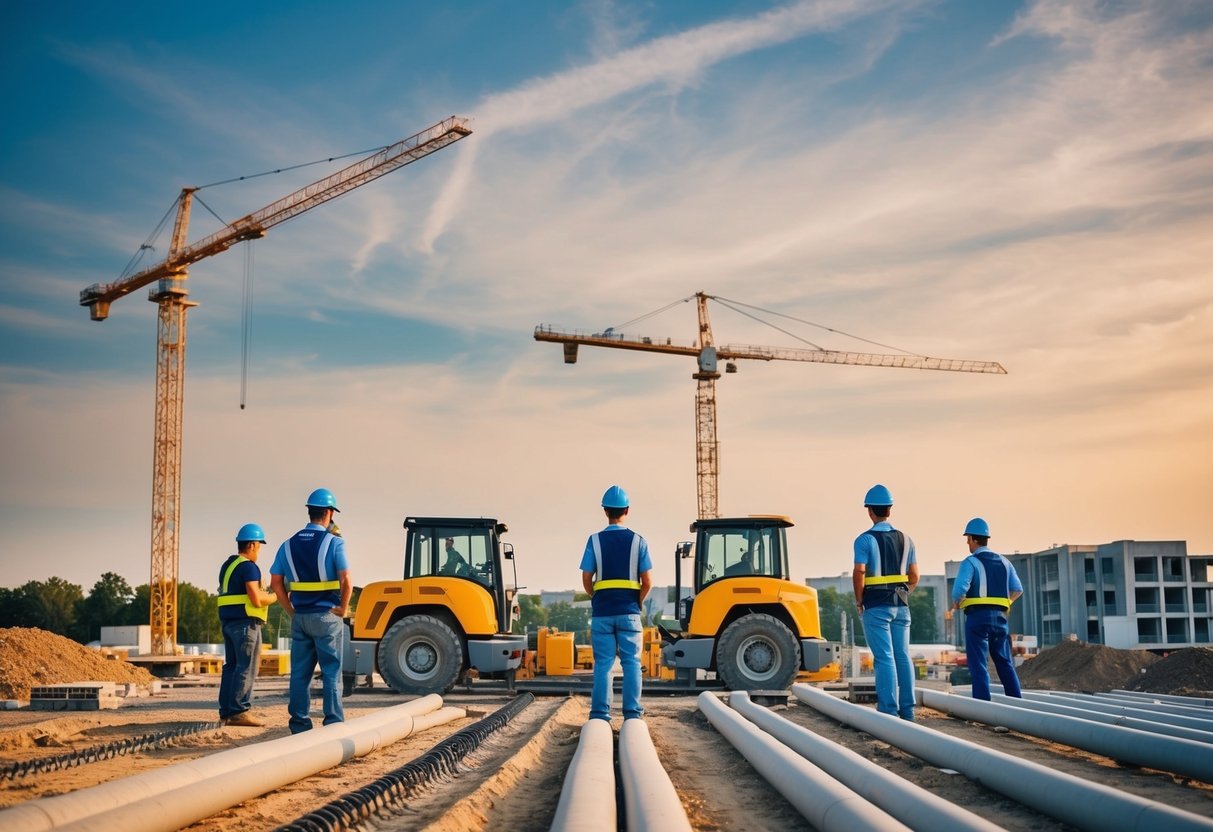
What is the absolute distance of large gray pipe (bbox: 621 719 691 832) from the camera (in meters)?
4.57

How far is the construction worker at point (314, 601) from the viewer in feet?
29.4

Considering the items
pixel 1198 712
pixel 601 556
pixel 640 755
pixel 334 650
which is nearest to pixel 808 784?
pixel 640 755

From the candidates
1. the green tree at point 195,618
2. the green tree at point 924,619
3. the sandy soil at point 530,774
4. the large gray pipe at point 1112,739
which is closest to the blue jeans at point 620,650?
the sandy soil at point 530,774

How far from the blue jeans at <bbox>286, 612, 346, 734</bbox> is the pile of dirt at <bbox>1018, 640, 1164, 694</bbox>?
2409cm

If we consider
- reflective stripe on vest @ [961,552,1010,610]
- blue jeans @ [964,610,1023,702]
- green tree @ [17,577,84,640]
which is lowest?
green tree @ [17,577,84,640]

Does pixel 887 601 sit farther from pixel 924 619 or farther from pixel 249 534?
pixel 924 619

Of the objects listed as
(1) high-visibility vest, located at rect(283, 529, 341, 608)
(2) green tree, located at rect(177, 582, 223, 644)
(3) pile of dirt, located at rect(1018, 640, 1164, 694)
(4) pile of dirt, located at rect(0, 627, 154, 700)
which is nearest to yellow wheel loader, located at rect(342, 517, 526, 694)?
→ (1) high-visibility vest, located at rect(283, 529, 341, 608)

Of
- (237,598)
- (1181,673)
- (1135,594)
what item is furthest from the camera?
(1135,594)

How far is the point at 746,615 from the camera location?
15.6 m

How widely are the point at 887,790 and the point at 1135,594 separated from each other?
77.3 metres

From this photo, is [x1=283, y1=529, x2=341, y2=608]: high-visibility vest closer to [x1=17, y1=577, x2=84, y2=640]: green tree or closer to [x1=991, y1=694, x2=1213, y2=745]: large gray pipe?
[x1=991, y1=694, x2=1213, y2=745]: large gray pipe

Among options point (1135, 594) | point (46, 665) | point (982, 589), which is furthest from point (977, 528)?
point (1135, 594)

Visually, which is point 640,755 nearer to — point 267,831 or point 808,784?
point 808,784

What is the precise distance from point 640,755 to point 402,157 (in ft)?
191
